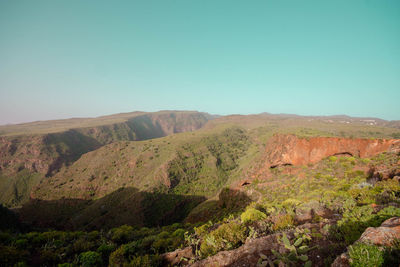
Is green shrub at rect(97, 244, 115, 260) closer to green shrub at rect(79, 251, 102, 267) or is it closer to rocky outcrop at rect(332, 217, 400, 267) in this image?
green shrub at rect(79, 251, 102, 267)

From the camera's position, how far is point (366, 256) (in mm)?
2660

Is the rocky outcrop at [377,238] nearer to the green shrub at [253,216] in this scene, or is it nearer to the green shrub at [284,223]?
the green shrub at [284,223]

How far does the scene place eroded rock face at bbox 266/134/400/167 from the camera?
14578mm

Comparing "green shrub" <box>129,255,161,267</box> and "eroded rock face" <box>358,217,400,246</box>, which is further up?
"eroded rock face" <box>358,217,400,246</box>

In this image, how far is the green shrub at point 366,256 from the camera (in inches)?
101

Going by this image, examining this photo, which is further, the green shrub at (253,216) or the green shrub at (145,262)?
the green shrub at (253,216)

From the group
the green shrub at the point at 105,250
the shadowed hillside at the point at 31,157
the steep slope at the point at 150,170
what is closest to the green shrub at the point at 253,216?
the green shrub at the point at 105,250

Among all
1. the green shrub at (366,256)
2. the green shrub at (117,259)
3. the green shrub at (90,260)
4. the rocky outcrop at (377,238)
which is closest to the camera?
the green shrub at (366,256)

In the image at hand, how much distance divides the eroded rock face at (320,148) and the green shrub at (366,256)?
16.7 meters

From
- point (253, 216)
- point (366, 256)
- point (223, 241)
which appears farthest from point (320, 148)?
point (366, 256)

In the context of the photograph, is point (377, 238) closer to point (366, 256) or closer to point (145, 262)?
point (366, 256)

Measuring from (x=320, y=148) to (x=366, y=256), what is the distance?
20.0 m

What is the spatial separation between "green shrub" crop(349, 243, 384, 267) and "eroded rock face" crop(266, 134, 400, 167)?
16747 mm

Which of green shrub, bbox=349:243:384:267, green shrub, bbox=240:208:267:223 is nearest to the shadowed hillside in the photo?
green shrub, bbox=240:208:267:223
